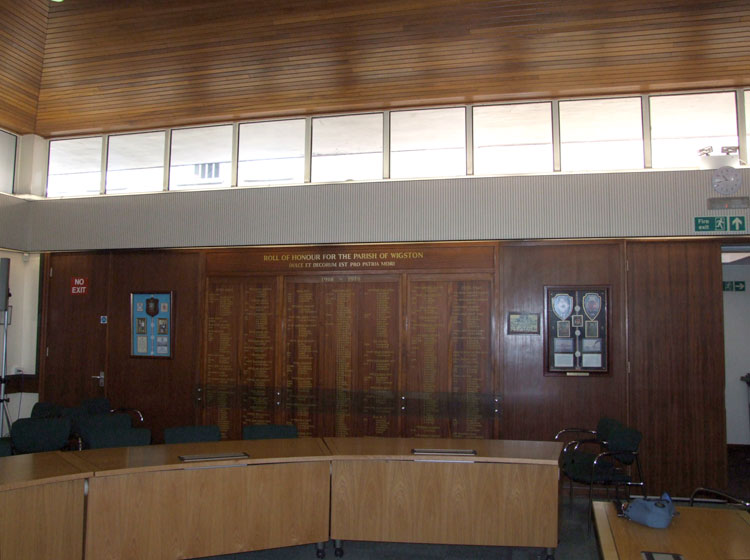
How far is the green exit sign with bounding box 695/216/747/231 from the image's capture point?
20.6 ft

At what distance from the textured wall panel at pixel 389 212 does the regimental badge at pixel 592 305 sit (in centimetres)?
68

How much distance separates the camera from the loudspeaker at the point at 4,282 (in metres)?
7.50

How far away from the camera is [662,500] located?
139 inches

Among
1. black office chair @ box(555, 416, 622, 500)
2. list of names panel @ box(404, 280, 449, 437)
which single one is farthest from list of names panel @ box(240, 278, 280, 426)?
black office chair @ box(555, 416, 622, 500)

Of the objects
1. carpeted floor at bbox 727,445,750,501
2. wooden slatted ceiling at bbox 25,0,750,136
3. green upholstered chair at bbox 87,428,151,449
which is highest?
wooden slatted ceiling at bbox 25,0,750,136

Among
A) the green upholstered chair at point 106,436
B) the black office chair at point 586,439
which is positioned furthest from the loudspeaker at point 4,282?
the black office chair at point 586,439

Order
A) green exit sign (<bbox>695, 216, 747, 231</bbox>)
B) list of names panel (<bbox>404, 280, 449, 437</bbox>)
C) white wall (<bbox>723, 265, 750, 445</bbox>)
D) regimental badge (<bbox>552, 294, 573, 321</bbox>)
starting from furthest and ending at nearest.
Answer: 1. white wall (<bbox>723, 265, 750, 445</bbox>)
2. list of names panel (<bbox>404, 280, 449, 437</bbox>)
3. regimental badge (<bbox>552, 294, 573, 321</bbox>)
4. green exit sign (<bbox>695, 216, 747, 231</bbox>)

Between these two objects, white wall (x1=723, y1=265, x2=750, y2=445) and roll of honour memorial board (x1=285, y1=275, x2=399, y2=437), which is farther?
white wall (x1=723, y1=265, x2=750, y2=445)

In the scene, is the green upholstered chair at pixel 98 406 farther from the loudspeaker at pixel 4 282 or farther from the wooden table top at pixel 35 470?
the wooden table top at pixel 35 470

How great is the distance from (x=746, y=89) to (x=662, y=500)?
505 cm

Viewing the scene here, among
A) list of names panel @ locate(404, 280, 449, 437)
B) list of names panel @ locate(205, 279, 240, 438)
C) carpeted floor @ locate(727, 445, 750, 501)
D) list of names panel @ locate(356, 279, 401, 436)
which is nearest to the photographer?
carpeted floor @ locate(727, 445, 750, 501)

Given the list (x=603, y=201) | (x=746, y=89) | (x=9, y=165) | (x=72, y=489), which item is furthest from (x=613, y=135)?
(x=9, y=165)

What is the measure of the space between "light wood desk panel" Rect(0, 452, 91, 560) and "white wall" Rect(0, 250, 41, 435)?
467 centimetres

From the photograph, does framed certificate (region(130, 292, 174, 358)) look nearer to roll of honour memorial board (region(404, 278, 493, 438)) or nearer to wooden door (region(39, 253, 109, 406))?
wooden door (region(39, 253, 109, 406))
